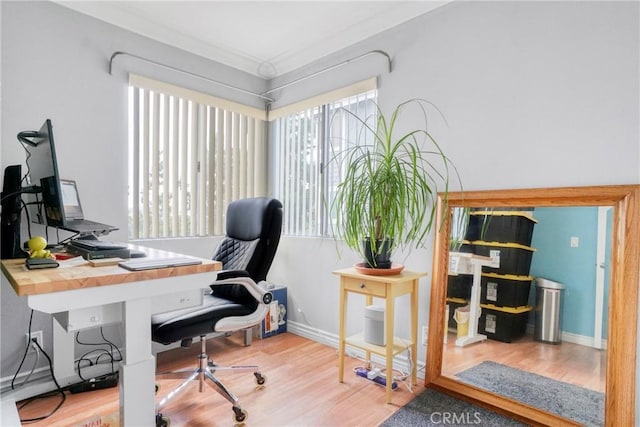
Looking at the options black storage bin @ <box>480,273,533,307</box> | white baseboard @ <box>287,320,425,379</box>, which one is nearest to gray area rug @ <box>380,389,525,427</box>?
white baseboard @ <box>287,320,425,379</box>

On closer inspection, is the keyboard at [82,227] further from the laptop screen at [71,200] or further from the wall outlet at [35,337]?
the wall outlet at [35,337]

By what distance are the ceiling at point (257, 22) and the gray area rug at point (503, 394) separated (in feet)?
7.03

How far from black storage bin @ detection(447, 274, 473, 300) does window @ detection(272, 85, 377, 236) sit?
100 centimetres

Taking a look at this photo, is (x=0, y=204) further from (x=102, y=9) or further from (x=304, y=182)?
(x=304, y=182)

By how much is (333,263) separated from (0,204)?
6.62 ft

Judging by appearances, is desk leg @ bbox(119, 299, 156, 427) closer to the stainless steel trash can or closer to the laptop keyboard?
the laptop keyboard

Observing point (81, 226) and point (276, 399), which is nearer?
point (81, 226)

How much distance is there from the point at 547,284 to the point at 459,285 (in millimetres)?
432

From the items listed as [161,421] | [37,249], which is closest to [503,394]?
[161,421]

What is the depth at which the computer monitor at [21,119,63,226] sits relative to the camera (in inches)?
50.5

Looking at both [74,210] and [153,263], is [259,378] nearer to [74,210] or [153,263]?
[153,263]

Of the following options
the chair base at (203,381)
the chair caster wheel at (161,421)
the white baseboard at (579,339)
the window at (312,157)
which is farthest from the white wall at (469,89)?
the chair caster wheel at (161,421)

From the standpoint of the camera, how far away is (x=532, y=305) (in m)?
1.75

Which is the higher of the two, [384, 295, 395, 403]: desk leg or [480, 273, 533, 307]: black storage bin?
[480, 273, 533, 307]: black storage bin
